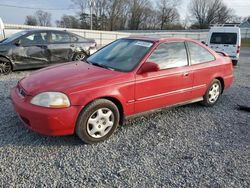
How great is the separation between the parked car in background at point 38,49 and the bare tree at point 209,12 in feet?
233

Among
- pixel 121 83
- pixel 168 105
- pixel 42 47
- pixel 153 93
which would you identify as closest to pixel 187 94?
pixel 168 105

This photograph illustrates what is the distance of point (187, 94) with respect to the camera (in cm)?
434

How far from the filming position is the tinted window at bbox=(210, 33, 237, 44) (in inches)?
446

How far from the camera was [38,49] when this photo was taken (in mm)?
7523

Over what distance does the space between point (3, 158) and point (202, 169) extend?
2.40 meters

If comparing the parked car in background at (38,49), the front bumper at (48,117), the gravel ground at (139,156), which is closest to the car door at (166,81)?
the gravel ground at (139,156)

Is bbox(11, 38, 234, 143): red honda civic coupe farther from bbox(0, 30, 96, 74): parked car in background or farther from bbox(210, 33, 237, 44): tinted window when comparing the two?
bbox(210, 33, 237, 44): tinted window

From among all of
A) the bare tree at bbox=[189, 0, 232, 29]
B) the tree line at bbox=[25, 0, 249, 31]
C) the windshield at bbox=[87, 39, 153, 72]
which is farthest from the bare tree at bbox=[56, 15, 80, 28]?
the windshield at bbox=[87, 39, 153, 72]

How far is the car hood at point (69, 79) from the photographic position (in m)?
3.12

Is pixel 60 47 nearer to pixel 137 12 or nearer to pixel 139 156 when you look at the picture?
pixel 139 156

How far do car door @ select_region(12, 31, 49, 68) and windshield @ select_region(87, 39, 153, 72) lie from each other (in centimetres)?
384

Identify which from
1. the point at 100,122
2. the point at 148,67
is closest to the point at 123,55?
the point at 148,67

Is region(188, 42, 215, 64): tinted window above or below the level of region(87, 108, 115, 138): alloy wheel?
above

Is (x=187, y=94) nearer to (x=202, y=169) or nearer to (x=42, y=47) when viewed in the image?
(x=202, y=169)
